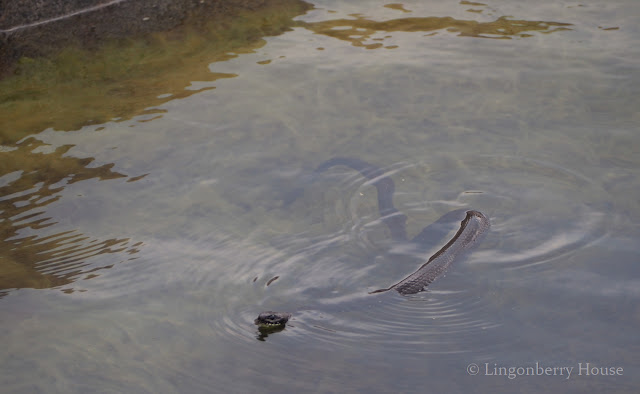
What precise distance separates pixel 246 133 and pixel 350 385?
129 inches

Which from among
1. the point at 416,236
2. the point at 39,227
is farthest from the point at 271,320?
the point at 39,227

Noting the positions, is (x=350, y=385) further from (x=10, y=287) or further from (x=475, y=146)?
(x=475, y=146)

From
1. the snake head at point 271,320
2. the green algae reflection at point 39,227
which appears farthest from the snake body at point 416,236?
the green algae reflection at point 39,227

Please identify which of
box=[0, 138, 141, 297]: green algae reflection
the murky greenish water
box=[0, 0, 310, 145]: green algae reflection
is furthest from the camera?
box=[0, 0, 310, 145]: green algae reflection

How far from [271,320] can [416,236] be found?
1.51 m

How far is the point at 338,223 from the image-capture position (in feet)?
16.2

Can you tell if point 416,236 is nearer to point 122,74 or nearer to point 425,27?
point 425,27

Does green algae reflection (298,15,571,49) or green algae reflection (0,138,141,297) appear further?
green algae reflection (298,15,571,49)

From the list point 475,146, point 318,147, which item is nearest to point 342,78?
point 318,147

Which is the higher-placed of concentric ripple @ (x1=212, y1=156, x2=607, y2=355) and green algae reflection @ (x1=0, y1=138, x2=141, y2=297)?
green algae reflection @ (x1=0, y1=138, x2=141, y2=297)

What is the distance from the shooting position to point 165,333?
3988 mm

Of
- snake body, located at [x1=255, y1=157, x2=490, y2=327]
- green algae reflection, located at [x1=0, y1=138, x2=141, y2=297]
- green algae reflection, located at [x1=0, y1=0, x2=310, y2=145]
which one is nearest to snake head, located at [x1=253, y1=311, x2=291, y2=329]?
snake body, located at [x1=255, y1=157, x2=490, y2=327]

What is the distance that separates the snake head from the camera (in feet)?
12.7

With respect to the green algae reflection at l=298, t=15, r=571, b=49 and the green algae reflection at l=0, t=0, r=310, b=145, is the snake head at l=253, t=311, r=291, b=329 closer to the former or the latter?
the green algae reflection at l=0, t=0, r=310, b=145
